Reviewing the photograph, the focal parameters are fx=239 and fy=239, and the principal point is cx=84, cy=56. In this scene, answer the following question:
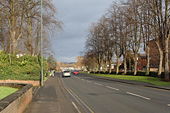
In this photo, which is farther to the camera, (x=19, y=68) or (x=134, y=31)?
(x=134, y=31)

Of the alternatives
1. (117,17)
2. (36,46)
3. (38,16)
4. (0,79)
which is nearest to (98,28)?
(117,17)

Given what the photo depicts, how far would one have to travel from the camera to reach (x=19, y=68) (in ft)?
104

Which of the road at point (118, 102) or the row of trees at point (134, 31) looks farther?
the row of trees at point (134, 31)

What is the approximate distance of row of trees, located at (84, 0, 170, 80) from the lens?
104 ft

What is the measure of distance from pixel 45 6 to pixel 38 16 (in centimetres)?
291

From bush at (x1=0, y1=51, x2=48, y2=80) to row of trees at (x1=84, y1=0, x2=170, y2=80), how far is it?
14379mm

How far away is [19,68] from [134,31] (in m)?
23.4

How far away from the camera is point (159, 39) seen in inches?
1378

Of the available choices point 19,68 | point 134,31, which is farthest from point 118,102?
point 134,31

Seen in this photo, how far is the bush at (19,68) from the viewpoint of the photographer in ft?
94.6

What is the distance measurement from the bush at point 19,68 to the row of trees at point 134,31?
1438 centimetres

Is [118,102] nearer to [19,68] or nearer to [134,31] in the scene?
[19,68]

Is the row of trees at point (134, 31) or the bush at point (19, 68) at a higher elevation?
the row of trees at point (134, 31)

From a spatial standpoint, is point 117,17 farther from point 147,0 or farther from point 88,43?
point 88,43
